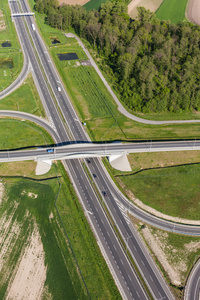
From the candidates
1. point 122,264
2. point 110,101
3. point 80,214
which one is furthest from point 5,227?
point 110,101

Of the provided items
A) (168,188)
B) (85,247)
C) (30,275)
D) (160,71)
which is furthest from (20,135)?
(160,71)

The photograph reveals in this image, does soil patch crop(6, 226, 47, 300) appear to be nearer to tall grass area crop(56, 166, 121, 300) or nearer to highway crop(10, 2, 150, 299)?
tall grass area crop(56, 166, 121, 300)

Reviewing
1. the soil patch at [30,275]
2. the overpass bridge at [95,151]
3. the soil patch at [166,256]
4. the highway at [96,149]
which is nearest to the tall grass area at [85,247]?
the soil patch at [30,275]

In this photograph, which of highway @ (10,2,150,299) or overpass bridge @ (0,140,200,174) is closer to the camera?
highway @ (10,2,150,299)

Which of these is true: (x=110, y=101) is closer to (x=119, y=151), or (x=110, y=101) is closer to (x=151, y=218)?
(x=119, y=151)

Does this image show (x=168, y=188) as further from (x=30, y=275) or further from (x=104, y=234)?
(x=30, y=275)

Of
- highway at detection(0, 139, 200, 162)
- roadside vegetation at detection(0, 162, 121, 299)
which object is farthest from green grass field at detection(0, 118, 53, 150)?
roadside vegetation at detection(0, 162, 121, 299)

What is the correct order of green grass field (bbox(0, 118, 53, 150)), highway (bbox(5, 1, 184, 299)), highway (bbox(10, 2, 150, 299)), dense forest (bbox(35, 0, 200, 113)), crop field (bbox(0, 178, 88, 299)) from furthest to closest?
dense forest (bbox(35, 0, 200, 113)) → green grass field (bbox(0, 118, 53, 150)) → highway (bbox(5, 1, 184, 299)) → highway (bbox(10, 2, 150, 299)) → crop field (bbox(0, 178, 88, 299))
